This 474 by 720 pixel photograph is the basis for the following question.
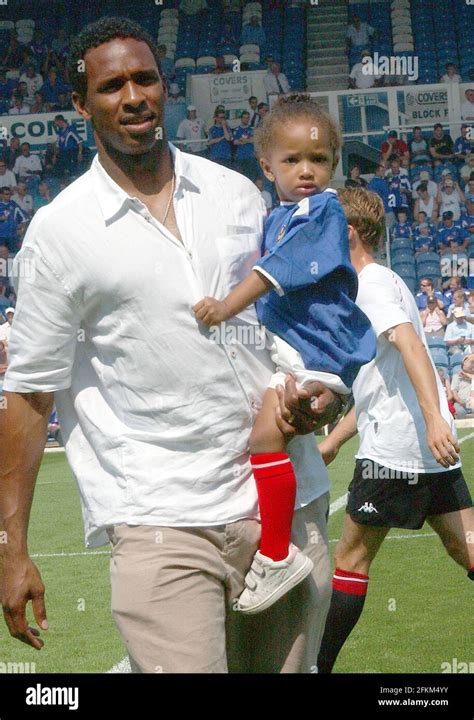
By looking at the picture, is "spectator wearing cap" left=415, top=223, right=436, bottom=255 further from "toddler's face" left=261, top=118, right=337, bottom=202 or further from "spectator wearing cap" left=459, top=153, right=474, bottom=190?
"toddler's face" left=261, top=118, right=337, bottom=202

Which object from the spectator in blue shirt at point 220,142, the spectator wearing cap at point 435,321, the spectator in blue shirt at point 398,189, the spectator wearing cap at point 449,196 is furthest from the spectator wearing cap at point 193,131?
the spectator wearing cap at point 435,321

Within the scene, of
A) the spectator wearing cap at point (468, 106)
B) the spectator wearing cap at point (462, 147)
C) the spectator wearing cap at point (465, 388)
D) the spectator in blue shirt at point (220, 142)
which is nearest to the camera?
the spectator wearing cap at point (465, 388)

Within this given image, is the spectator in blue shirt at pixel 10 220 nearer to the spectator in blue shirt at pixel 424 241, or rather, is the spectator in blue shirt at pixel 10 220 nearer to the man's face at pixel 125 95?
the spectator in blue shirt at pixel 424 241

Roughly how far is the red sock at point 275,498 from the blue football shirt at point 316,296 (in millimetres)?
261

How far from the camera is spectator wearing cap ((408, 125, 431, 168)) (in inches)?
951

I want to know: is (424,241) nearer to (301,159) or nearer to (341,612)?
(341,612)

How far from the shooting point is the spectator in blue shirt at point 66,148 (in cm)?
2497

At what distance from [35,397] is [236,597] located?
2.29ft

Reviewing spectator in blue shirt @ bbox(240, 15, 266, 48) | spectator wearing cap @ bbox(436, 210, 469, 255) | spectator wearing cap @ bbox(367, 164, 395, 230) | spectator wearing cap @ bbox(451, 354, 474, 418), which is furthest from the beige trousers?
spectator in blue shirt @ bbox(240, 15, 266, 48)

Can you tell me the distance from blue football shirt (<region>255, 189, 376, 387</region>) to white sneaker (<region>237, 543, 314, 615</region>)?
481 millimetres

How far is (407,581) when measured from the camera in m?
7.48
